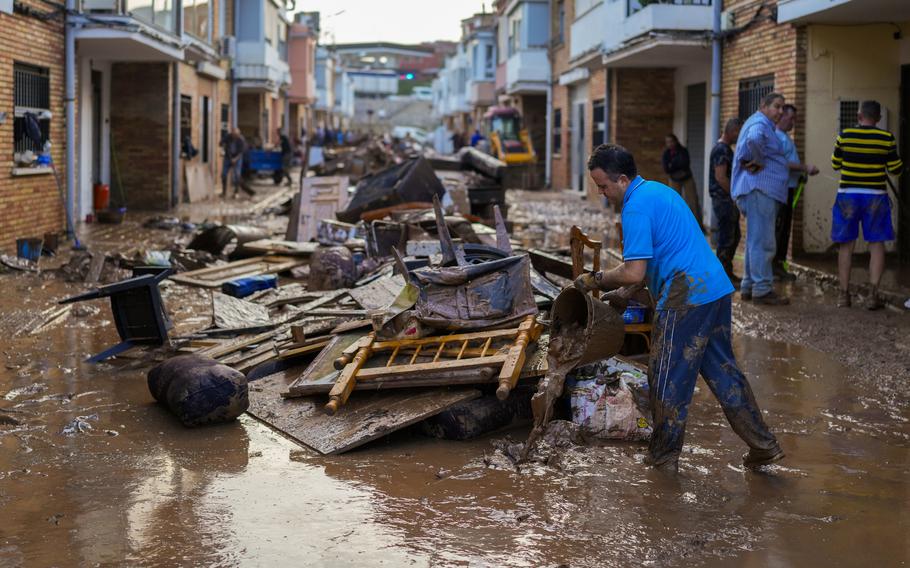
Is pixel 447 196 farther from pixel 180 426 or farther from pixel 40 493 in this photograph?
pixel 40 493

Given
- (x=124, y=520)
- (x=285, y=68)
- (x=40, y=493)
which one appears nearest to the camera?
(x=124, y=520)

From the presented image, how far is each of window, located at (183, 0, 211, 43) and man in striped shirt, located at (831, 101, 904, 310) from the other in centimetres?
1608

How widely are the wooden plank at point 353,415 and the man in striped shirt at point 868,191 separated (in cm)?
517

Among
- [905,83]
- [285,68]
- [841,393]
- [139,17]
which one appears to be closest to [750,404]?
[841,393]

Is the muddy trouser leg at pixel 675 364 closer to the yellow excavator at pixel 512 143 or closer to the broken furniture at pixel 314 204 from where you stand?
the broken furniture at pixel 314 204

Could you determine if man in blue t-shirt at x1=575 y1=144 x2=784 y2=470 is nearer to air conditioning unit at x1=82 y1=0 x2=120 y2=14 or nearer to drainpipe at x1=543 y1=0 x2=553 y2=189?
air conditioning unit at x1=82 y1=0 x2=120 y2=14

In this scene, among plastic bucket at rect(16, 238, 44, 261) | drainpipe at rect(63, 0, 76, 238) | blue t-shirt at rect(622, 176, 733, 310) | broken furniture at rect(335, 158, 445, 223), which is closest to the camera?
blue t-shirt at rect(622, 176, 733, 310)

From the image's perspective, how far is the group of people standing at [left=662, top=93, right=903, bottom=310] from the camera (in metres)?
9.71

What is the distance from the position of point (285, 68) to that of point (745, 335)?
33.1 meters

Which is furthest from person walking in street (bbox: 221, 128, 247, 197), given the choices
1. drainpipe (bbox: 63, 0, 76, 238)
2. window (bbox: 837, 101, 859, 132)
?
window (bbox: 837, 101, 859, 132)

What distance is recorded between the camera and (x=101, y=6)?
55.1 ft

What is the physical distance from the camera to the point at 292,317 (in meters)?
8.94

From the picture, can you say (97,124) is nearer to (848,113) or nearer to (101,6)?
(101,6)

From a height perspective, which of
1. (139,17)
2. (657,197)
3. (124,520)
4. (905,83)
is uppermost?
(139,17)
